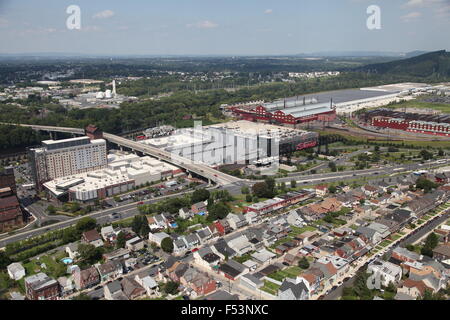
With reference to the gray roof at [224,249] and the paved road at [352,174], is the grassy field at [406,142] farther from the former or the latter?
the gray roof at [224,249]

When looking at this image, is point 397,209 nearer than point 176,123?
Yes

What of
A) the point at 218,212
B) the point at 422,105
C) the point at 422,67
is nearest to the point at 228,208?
the point at 218,212

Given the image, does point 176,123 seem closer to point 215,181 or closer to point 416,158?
point 215,181

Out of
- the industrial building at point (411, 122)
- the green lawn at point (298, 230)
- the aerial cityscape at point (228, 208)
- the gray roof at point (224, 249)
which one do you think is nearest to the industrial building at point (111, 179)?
the aerial cityscape at point (228, 208)
